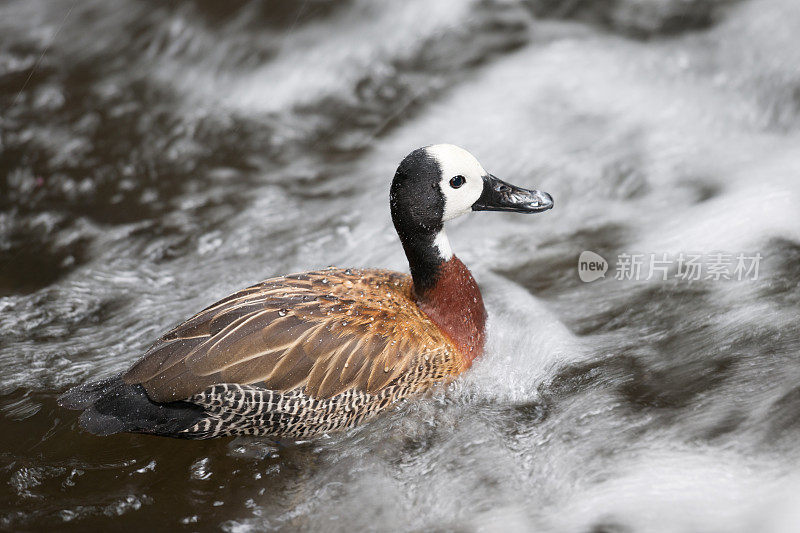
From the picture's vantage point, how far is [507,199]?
4.58 m

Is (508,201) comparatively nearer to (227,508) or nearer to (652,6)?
(227,508)

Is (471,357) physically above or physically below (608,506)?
above

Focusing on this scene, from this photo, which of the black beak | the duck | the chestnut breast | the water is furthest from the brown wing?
the black beak

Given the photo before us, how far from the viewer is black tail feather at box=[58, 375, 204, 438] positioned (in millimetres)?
3949

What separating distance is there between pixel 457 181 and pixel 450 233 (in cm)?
176

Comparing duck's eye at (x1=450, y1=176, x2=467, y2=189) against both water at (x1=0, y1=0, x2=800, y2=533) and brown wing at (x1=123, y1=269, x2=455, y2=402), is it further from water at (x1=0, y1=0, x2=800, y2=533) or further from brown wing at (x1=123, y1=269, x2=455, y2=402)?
water at (x1=0, y1=0, x2=800, y2=533)

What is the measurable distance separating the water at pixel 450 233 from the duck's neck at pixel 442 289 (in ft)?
0.75

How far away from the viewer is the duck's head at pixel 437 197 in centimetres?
432

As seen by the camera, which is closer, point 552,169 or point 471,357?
point 471,357

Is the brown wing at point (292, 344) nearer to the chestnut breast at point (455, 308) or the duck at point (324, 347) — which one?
the duck at point (324, 347)

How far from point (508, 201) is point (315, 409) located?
149 centimetres

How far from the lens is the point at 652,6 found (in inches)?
312

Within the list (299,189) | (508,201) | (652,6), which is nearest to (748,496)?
(508,201)

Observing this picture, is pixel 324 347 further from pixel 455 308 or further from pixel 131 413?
pixel 131 413
